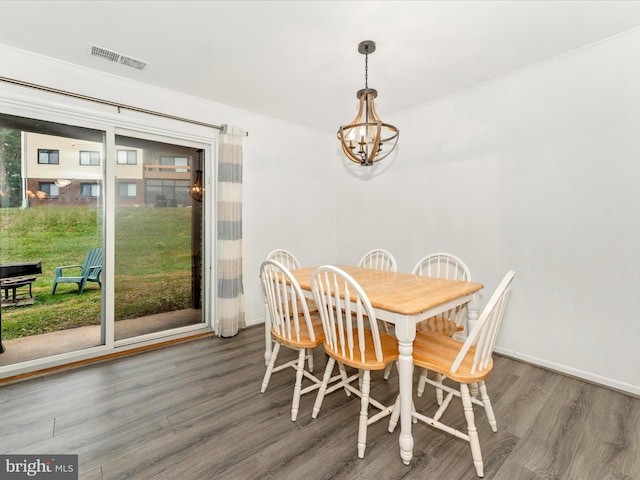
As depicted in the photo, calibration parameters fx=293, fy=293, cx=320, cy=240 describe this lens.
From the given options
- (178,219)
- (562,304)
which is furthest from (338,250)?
(562,304)

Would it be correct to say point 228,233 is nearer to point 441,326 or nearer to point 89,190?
point 89,190

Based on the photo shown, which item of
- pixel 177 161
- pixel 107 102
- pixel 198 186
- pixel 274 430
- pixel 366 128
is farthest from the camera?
pixel 198 186

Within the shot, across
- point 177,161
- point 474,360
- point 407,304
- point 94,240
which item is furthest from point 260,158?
point 474,360

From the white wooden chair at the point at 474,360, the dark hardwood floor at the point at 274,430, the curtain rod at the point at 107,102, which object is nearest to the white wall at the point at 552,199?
the dark hardwood floor at the point at 274,430

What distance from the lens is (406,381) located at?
57.5 inches

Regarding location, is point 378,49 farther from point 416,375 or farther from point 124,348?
point 124,348

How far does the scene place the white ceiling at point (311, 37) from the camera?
1.85 meters

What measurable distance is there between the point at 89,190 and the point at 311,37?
2303 millimetres

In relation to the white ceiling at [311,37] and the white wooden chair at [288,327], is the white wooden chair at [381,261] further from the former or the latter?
the white ceiling at [311,37]

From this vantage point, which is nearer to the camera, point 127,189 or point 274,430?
point 274,430

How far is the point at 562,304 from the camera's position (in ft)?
7.90

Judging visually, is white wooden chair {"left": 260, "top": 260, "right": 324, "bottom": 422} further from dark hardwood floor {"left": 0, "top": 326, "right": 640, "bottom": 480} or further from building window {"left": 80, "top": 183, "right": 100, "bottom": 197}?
building window {"left": 80, "top": 183, "right": 100, "bottom": 197}

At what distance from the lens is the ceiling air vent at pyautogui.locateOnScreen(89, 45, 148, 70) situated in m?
2.27

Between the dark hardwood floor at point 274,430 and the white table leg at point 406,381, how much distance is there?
97mm
